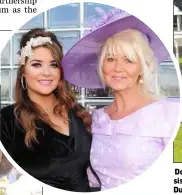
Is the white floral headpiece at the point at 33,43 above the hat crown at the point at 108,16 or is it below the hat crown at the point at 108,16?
below

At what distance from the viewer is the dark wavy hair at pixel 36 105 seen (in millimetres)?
2195

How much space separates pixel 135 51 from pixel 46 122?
568 millimetres

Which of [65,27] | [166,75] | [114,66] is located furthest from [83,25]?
[166,75]

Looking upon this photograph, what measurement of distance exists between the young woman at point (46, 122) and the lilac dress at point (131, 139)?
65 mm

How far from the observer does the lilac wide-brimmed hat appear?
216 cm

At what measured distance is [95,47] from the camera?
7.20ft

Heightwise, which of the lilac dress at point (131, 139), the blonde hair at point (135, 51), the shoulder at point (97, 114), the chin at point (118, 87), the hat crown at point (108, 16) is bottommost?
the lilac dress at point (131, 139)

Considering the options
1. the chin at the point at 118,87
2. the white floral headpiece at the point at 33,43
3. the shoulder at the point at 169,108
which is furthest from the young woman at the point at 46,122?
the shoulder at the point at 169,108

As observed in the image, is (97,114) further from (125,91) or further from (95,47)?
(95,47)

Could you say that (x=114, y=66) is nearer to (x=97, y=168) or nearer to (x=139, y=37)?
(x=139, y=37)

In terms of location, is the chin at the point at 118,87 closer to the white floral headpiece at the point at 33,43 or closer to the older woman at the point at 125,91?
the older woman at the point at 125,91

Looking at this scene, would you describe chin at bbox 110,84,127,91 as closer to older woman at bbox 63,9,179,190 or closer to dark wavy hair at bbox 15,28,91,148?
older woman at bbox 63,9,179,190

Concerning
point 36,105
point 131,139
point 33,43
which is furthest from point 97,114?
point 33,43

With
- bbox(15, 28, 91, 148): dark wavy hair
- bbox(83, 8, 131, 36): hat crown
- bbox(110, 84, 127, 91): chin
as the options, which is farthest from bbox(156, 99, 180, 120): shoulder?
bbox(83, 8, 131, 36): hat crown
